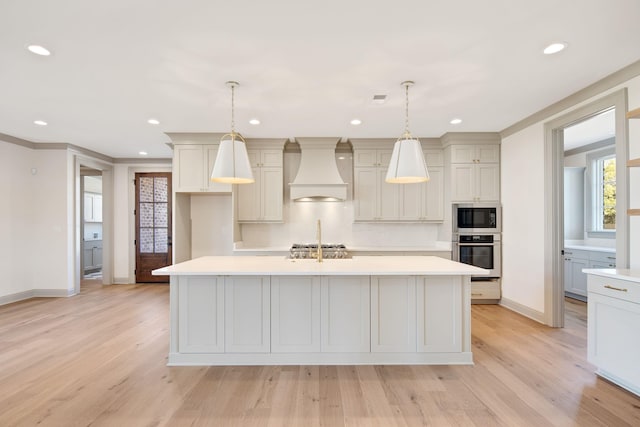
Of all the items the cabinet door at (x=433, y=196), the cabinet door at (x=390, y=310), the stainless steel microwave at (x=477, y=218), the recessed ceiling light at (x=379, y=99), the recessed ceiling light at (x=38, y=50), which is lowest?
the cabinet door at (x=390, y=310)

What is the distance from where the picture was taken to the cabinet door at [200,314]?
9.19ft

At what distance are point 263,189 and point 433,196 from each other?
283 centimetres

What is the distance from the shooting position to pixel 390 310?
2.81 meters

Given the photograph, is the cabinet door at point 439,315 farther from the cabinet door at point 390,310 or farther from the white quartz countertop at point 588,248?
the white quartz countertop at point 588,248

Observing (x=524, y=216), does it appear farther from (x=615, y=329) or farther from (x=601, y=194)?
(x=601, y=194)

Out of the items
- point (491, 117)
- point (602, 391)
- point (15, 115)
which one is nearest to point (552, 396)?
point (602, 391)

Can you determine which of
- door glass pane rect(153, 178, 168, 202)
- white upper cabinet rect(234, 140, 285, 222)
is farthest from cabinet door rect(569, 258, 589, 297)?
door glass pane rect(153, 178, 168, 202)

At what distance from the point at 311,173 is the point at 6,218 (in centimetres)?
491

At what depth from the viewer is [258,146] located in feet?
16.8

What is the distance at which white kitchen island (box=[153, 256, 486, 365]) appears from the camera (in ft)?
9.20

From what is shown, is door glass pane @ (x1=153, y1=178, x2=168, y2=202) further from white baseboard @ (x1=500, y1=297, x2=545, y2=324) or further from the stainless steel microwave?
white baseboard @ (x1=500, y1=297, x2=545, y2=324)

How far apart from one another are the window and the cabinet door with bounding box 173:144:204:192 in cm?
659

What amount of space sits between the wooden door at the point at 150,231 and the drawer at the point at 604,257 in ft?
24.7

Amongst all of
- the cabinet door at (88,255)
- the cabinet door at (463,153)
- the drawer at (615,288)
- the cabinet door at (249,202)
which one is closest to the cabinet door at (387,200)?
the cabinet door at (463,153)
